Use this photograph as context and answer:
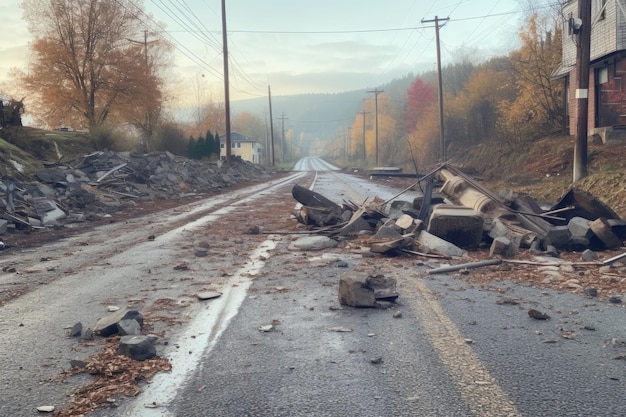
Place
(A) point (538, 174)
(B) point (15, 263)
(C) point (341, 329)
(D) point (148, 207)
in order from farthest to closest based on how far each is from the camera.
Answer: (A) point (538, 174)
(D) point (148, 207)
(B) point (15, 263)
(C) point (341, 329)

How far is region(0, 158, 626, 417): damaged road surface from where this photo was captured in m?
3.21

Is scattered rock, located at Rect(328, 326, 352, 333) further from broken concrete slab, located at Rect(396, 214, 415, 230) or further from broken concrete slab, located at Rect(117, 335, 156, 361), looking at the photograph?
broken concrete slab, located at Rect(396, 214, 415, 230)

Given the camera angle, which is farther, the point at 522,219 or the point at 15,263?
the point at 522,219

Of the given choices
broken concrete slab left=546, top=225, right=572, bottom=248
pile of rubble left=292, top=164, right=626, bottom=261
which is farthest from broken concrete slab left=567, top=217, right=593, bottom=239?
broken concrete slab left=546, top=225, right=572, bottom=248

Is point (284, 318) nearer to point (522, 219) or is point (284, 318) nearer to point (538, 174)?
point (522, 219)

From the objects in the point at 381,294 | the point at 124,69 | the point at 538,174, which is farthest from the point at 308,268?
the point at 124,69

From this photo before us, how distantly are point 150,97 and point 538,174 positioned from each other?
93.2 feet

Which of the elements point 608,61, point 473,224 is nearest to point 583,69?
point 473,224

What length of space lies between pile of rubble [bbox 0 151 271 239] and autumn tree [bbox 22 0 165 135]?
33.6 ft

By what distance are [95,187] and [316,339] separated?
17.5 m

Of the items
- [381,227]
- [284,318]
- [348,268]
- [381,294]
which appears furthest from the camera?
[381,227]

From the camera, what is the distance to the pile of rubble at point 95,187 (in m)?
13.4

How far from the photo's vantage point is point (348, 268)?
7230mm

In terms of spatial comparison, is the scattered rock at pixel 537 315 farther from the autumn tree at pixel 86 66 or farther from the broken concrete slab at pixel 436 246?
the autumn tree at pixel 86 66
